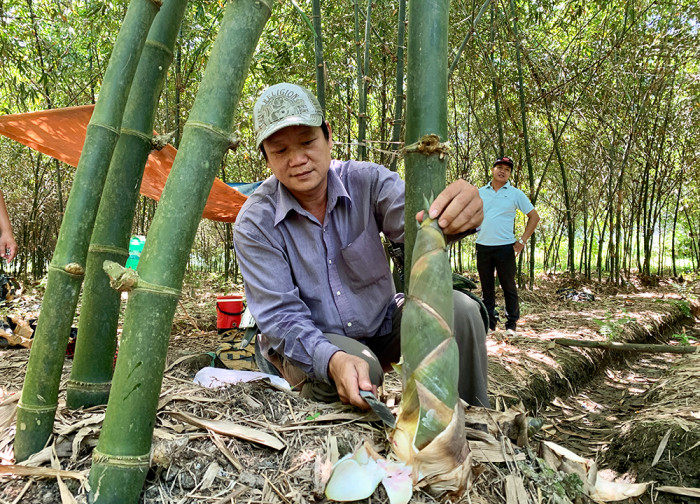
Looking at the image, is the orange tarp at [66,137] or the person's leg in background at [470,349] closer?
the person's leg in background at [470,349]

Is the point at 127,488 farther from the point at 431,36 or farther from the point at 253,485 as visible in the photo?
the point at 431,36

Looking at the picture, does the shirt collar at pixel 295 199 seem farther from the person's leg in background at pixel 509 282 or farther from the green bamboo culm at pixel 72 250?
the person's leg in background at pixel 509 282

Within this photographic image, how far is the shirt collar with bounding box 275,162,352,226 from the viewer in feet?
5.58

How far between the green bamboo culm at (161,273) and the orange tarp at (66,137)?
2.31m

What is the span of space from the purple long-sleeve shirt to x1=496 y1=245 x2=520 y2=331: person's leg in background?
329 centimetres

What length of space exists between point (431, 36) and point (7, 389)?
6.75 ft

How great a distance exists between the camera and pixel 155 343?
0.90 metres

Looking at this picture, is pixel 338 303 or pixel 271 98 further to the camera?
pixel 338 303

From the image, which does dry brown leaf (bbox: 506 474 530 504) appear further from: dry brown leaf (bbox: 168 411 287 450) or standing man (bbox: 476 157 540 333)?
standing man (bbox: 476 157 540 333)

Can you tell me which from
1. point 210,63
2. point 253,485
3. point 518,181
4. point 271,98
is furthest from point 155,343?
point 518,181

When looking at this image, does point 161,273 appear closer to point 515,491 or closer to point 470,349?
point 515,491

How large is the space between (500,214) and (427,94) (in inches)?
169

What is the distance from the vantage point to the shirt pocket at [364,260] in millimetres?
1759

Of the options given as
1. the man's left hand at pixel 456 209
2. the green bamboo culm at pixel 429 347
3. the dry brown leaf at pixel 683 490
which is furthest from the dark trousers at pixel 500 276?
the green bamboo culm at pixel 429 347
